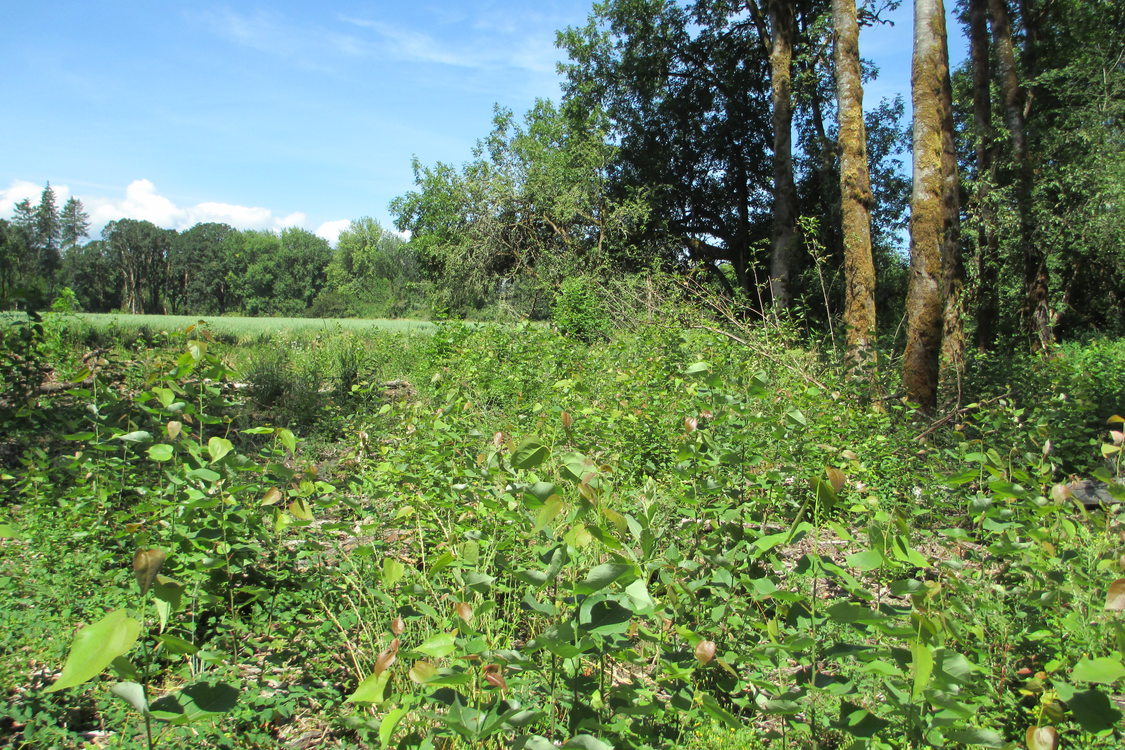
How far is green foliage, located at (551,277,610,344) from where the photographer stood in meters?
12.4

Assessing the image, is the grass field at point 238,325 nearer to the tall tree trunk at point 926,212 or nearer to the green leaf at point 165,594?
the tall tree trunk at point 926,212

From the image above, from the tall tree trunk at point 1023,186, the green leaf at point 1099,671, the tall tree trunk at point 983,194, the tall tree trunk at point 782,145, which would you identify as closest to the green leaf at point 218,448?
the green leaf at point 1099,671

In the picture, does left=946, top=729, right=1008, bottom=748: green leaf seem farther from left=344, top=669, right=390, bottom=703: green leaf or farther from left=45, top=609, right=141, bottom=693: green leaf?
left=45, top=609, right=141, bottom=693: green leaf

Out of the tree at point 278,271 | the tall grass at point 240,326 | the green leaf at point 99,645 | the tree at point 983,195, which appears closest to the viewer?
the green leaf at point 99,645

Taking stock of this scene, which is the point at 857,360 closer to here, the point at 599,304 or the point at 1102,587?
the point at 1102,587

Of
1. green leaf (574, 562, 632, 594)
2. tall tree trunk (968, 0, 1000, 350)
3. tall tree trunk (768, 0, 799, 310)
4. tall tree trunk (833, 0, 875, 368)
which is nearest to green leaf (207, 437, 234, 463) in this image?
green leaf (574, 562, 632, 594)

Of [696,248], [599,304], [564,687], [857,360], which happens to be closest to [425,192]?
[696,248]

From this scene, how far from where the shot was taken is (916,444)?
453 cm

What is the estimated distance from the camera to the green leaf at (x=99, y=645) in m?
0.87

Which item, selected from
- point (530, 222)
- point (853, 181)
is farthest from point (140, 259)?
point (853, 181)

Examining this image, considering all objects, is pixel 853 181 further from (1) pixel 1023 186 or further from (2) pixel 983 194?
(1) pixel 1023 186

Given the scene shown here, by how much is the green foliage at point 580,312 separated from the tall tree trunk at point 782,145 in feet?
10.7

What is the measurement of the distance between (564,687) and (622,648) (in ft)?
1.28

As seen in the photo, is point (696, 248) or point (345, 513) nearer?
point (345, 513)
